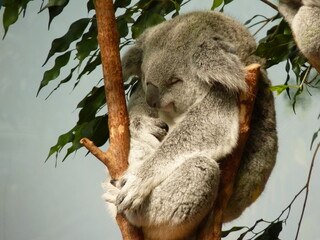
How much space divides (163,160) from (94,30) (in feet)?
3.82

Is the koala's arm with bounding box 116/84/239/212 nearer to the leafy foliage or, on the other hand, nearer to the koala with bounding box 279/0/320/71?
the leafy foliage

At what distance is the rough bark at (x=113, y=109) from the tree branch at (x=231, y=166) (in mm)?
312

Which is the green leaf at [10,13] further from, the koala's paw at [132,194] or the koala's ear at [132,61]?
the koala's paw at [132,194]

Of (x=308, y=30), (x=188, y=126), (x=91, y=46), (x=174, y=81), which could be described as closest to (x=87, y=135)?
(x=91, y=46)

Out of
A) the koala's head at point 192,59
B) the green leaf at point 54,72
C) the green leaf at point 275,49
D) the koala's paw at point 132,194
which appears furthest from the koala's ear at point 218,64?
the green leaf at point 54,72

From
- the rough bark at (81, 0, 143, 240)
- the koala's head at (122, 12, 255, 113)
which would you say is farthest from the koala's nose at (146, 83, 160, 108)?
the rough bark at (81, 0, 143, 240)

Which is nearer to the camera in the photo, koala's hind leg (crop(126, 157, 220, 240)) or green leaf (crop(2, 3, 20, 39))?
koala's hind leg (crop(126, 157, 220, 240))

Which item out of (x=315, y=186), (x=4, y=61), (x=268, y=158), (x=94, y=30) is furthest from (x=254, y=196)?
(x=4, y=61)

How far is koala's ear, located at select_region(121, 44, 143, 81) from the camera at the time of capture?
2727 millimetres

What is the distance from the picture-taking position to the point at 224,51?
2.41 m

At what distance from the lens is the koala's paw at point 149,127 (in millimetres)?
2428

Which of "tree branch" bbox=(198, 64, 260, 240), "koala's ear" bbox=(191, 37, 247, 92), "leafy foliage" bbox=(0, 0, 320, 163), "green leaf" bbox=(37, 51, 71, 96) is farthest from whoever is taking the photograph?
"green leaf" bbox=(37, 51, 71, 96)

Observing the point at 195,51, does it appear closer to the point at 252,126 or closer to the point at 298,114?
the point at 252,126

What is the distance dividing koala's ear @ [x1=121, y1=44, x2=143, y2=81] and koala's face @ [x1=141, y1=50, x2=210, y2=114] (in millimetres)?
248
